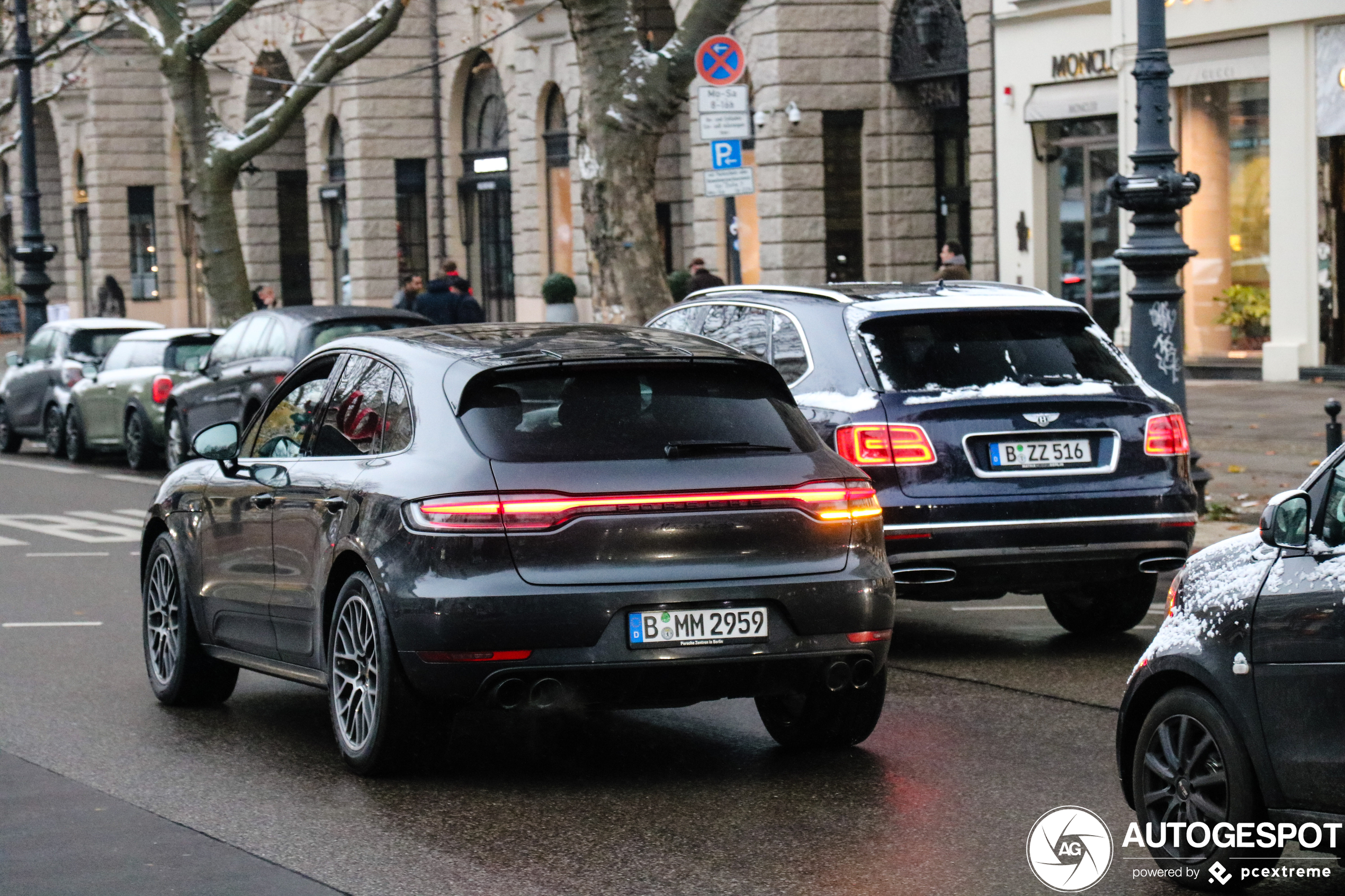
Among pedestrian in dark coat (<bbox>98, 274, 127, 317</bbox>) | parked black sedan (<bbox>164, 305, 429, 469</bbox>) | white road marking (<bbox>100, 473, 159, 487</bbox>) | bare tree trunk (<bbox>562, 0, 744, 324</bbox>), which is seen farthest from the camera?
pedestrian in dark coat (<bbox>98, 274, 127, 317</bbox>)

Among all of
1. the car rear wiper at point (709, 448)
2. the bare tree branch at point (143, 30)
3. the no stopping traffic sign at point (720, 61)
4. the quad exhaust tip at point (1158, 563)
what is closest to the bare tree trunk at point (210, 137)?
the bare tree branch at point (143, 30)

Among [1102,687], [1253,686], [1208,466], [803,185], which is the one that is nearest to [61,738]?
[1102,687]

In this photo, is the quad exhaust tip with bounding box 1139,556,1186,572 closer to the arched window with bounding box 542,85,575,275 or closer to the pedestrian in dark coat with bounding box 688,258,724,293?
the pedestrian in dark coat with bounding box 688,258,724,293

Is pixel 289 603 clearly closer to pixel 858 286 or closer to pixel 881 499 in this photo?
pixel 881 499

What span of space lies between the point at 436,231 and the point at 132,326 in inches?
754

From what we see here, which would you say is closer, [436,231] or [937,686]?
[937,686]

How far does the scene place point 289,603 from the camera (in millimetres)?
7809

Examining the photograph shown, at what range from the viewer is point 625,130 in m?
20.4

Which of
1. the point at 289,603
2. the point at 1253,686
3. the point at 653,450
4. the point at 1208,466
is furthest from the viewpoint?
the point at 1208,466

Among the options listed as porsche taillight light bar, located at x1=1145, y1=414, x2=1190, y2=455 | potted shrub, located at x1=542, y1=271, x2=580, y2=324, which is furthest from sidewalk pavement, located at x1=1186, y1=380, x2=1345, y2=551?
potted shrub, located at x1=542, y1=271, x2=580, y2=324

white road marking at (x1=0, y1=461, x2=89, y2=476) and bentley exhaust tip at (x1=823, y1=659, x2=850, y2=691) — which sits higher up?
bentley exhaust tip at (x1=823, y1=659, x2=850, y2=691)

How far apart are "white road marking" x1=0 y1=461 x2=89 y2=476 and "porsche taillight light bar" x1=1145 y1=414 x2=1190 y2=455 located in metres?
14.7

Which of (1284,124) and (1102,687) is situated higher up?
(1284,124)

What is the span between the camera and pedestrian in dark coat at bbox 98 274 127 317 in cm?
5341
